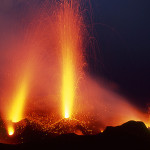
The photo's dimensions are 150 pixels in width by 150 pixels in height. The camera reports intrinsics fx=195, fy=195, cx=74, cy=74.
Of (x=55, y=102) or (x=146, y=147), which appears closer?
(x=146, y=147)

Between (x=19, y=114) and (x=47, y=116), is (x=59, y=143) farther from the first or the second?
(x=47, y=116)

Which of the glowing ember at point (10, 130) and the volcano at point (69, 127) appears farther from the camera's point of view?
the volcano at point (69, 127)

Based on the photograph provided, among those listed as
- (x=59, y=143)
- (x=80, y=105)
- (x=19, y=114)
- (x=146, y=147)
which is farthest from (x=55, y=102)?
(x=146, y=147)

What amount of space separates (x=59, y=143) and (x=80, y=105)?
20964 mm

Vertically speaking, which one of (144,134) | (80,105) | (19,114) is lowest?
(144,134)

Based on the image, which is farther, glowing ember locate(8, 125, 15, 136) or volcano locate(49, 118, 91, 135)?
volcano locate(49, 118, 91, 135)

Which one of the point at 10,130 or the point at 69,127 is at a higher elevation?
the point at 69,127

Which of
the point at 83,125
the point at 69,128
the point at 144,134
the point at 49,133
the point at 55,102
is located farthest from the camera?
the point at 55,102

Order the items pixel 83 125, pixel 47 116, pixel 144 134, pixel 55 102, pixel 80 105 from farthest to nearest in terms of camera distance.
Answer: pixel 55 102
pixel 80 105
pixel 47 116
pixel 83 125
pixel 144 134

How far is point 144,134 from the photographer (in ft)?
64.4

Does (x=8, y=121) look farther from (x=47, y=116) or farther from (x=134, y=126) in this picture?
(x=134, y=126)

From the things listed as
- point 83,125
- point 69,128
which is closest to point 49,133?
point 69,128

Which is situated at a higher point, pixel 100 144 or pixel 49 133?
pixel 49 133

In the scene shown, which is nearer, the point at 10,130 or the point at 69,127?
the point at 10,130
